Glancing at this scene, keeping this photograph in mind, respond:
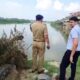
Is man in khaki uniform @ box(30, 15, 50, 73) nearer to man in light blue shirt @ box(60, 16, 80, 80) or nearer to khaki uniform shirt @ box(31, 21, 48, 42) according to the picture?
khaki uniform shirt @ box(31, 21, 48, 42)

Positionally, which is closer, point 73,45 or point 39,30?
point 73,45

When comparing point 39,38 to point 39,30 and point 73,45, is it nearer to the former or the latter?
point 39,30

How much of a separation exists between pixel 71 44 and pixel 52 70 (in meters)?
2.97

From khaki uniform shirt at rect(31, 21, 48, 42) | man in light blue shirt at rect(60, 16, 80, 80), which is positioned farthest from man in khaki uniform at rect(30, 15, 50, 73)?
man in light blue shirt at rect(60, 16, 80, 80)

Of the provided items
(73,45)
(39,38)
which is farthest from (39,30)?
(73,45)

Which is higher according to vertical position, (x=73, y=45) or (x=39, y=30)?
(x=39, y=30)

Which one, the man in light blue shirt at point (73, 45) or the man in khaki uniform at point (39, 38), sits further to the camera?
the man in khaki uniform at point (39, 38)

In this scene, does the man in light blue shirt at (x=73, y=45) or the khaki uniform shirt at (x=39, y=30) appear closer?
the man in light blue shirt at (x=73, y=45)

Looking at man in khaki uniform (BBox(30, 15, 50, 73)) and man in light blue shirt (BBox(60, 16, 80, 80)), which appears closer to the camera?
man in light blue shirt (BBox(60, 16, 80, 80))

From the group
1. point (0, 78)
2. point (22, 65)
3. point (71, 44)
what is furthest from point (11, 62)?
point (71, 44)

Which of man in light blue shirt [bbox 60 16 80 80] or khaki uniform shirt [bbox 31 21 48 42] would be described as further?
khaki uniform shirt [bbox 31 21 48 42]

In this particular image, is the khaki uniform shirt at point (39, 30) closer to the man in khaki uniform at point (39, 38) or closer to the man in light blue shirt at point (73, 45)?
the man in khaki uniform at point (39, 38)

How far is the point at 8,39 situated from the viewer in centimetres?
1063

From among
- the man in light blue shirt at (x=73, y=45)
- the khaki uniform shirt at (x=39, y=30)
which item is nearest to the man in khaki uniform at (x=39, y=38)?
the khaki uniform shirt at (x=39, y=30)
